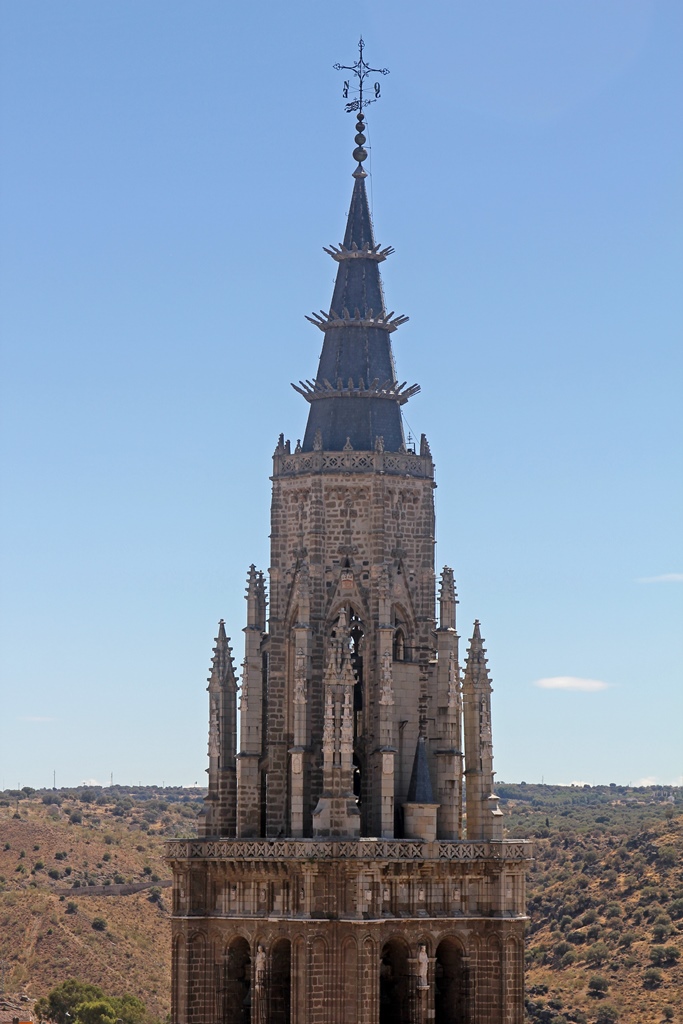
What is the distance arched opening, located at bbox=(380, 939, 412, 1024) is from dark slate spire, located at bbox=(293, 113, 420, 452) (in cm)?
1325

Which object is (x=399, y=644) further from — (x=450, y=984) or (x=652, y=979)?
(x=652, y=979)

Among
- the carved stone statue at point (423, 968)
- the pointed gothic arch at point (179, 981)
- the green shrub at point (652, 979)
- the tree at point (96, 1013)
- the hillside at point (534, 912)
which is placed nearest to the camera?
the carved stone statue at point (423, 968)

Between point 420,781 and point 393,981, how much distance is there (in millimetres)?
5251

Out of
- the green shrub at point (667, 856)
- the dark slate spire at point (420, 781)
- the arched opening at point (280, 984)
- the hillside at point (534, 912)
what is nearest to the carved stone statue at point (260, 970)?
the arched opening at point (280, 984)

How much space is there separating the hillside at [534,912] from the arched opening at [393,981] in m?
44.5

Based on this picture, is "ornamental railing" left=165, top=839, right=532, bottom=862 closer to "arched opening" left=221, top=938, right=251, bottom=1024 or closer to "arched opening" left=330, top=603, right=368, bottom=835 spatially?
"arched opening" left=330, top=603, right=368, bottom=835

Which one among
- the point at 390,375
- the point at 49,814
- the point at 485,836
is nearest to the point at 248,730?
the point at 485,836

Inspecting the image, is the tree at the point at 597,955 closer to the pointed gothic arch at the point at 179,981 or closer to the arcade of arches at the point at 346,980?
the arcade of arches at the point at 346,980

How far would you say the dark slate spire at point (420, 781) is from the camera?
54438mm

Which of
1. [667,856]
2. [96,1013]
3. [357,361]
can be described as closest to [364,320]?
[357,361]

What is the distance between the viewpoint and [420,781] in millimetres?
54594

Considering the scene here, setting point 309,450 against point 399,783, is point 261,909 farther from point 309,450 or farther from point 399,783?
point 309,450

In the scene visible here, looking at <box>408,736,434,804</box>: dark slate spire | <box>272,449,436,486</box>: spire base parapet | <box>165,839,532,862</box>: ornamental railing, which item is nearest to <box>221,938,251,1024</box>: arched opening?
<box>165,839,532,862</box>: ornamental railing

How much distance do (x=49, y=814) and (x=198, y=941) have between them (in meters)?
93.0
